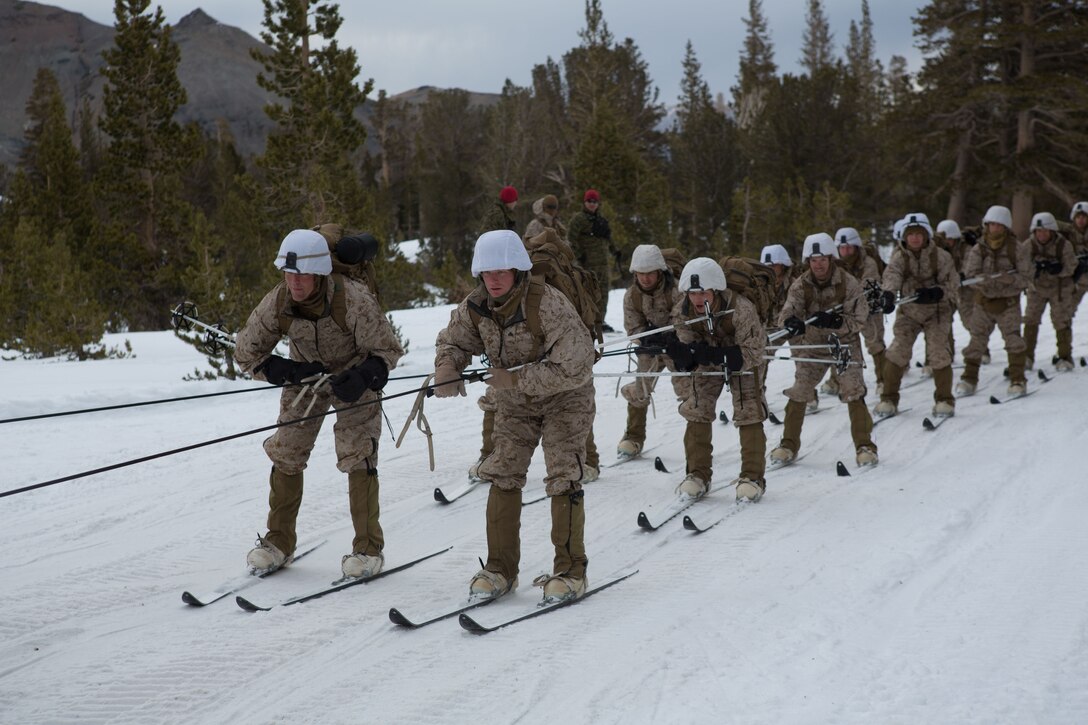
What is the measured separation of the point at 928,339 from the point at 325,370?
7.26m

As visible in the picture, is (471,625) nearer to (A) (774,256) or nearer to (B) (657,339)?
(B) (657,339)

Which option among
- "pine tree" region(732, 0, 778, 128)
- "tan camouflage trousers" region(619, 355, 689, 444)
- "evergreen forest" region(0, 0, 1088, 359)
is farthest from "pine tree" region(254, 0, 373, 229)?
"pine tree" region(732, 0, 778, 128)

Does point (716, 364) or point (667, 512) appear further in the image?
point (716, 364)

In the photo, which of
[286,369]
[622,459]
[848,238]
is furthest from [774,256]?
[286,369]

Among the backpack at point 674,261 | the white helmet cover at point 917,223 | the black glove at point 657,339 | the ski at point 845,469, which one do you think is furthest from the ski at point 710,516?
the white helmet cover at point 917,223

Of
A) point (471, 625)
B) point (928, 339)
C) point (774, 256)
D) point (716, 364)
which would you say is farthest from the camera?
point (774, 256)

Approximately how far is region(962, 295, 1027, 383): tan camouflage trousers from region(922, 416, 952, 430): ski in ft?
6.04

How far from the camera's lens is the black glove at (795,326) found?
8945mm

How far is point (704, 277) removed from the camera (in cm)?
736

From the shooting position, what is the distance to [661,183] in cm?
3011

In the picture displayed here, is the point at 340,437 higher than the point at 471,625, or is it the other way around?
the point at 340,437

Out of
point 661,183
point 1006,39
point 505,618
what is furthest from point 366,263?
point 1006,39

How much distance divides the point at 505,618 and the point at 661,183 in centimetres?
2615

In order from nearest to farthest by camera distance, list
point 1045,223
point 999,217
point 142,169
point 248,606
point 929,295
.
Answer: point 248,606 → point 929,295 → point 999,217 → point 1045,223 → point 142,169
